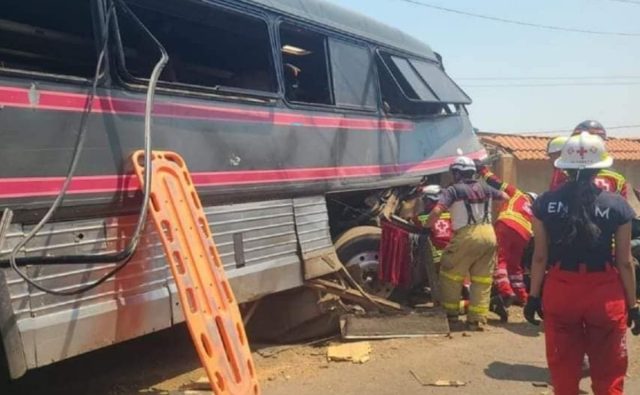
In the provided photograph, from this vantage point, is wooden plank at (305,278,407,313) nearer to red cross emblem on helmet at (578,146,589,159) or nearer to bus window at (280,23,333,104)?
bus window at (280,23,333,104)

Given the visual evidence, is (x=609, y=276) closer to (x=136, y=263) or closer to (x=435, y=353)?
(x=435, y=353)

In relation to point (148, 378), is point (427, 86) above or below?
above

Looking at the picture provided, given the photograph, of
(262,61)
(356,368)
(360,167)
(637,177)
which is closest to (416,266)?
(360,167)

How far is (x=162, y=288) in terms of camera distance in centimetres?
404

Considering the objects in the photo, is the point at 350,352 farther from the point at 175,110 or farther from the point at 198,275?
the point at 175,110

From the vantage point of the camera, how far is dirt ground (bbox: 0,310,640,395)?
4559mm

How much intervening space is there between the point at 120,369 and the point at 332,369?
1.57 meters

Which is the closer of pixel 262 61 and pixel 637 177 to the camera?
pixel 262 61

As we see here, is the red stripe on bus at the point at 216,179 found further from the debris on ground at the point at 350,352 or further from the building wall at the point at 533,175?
the building wall at the point at 533,175

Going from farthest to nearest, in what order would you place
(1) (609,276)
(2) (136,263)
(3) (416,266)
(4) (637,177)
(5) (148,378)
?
(4) (637,177), (3) (416,266), (5) (148,378), (2) (136,263), (1) (609,276)

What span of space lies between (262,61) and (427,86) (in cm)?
244

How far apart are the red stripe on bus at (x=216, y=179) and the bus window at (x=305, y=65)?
0.63 meters

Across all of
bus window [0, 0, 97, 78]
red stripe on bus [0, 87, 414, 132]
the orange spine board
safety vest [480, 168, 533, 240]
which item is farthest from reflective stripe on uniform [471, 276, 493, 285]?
bus window [0, 0, 97, 78]

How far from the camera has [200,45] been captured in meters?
5.63
